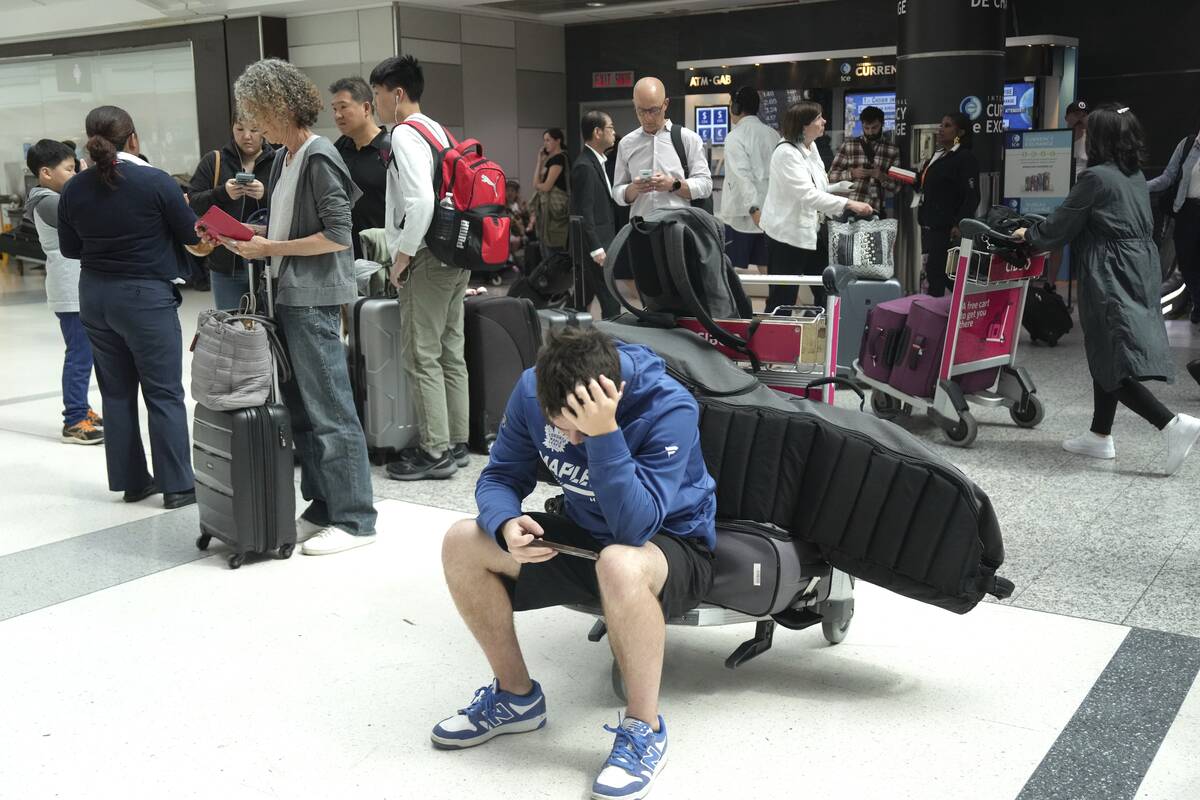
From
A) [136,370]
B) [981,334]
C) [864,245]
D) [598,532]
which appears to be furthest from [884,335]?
[598,532]

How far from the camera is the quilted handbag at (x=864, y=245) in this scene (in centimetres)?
658

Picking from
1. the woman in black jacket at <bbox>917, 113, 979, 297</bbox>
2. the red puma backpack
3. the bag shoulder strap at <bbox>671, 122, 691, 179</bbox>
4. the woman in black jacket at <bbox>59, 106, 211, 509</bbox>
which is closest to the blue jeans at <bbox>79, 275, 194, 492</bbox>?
the woman in black jacket at <bbox>59, 106, 211, 509</bbox>

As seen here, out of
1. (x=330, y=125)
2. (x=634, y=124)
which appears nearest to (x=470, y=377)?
(x=330, y=125)

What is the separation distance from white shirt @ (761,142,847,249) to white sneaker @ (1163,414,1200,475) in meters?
2.24

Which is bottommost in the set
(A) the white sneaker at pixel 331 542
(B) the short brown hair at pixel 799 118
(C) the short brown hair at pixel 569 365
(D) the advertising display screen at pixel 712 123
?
(A) the white sneaker at pixel 331 542

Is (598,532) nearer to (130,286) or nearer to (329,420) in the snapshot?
(329,420)

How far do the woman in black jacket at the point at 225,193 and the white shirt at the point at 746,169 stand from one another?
3.36m

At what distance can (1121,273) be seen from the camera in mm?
5184

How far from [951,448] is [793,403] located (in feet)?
9.77

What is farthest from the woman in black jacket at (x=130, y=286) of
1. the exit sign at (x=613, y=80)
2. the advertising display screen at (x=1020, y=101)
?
the exit sign at (x=613, y=80)

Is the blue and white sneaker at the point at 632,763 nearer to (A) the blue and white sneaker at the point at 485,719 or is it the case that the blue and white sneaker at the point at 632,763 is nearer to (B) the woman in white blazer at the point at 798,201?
(A) the blue and white sneaker at the point at 485,719

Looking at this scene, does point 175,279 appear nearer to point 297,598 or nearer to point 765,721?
point 297,598

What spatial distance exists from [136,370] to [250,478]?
1.12m

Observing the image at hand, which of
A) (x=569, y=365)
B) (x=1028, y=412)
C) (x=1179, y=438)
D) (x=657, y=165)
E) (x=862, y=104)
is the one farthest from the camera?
(x=862, y=104)
